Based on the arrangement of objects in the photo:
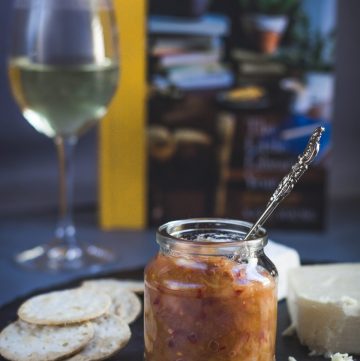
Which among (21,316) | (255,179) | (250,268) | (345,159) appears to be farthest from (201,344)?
(345,159)

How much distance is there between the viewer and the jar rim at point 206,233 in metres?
0.88

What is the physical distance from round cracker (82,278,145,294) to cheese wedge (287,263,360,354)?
218 mm

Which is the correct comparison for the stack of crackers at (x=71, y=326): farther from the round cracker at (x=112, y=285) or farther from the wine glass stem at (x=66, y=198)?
the wine glass stem at (x=66, y=198)

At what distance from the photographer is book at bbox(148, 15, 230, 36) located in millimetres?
1738

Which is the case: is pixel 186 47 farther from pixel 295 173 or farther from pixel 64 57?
pixel 295 173

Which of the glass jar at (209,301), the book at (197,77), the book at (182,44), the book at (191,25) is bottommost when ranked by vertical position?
the glass jar at (209,301)

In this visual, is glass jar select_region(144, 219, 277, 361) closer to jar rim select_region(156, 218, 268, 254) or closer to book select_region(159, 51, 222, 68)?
jar rim select_region(156, 218, 268, 254)

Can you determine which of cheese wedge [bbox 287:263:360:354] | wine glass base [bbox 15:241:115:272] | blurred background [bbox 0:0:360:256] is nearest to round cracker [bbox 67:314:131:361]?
cheese wedge [bbox 287:263:360:354]

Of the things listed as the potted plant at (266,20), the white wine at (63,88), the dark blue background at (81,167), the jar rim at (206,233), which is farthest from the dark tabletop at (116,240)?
the jar rim at (206,233)

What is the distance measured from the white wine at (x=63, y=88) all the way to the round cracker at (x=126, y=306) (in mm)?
495

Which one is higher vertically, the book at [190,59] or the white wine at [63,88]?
the book at [190,59]

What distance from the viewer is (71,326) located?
3.34ft

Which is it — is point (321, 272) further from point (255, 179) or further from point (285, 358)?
point (255, 179)

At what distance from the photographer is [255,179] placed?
5.82 ft
